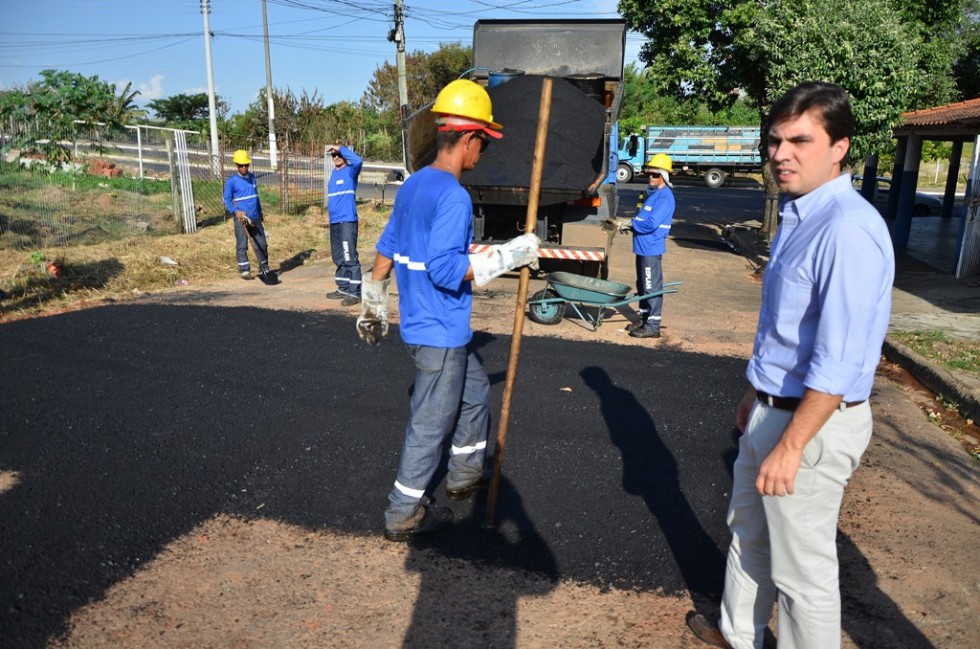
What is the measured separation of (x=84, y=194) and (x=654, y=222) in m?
13.3

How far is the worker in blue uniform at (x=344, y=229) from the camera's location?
876 cm

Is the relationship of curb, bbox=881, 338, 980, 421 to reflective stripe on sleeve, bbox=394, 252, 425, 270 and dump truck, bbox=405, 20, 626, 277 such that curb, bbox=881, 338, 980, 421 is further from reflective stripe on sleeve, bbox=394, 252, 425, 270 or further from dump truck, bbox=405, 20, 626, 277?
reflective stripe on sleeve, bbox=394, 252, 425, 270

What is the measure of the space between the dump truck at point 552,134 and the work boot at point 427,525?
15.6 feet

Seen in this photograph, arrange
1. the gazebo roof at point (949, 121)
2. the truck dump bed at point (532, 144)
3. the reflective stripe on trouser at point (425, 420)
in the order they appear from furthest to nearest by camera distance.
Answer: the gazebo roof at point (949, 121)
the truck dump bed at point (532, 144)
the reflective stripe on trouser at point (425, 420)

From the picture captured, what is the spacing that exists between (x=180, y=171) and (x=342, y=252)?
674cm

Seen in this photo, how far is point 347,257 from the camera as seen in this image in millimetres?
8727

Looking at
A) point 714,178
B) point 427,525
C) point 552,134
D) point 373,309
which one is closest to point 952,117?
point 552,134

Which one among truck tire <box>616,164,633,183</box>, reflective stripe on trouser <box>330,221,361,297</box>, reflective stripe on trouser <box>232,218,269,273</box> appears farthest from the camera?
truck tire <box>616,164,633,183</box>

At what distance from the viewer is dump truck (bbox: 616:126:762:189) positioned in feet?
110

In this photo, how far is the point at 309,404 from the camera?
524 centimetres

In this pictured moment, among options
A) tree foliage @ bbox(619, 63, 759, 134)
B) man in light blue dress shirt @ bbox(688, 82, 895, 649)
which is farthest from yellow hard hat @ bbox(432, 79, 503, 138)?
tree foliage @ bbox(619, 63, 759, 134)

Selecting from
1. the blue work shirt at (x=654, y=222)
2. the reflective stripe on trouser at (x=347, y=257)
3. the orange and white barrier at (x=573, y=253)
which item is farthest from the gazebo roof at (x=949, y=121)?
the reflective stripe on trouser at (x=347, y=257)

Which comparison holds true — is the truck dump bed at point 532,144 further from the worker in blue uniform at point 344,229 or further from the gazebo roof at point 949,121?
the gazebo roof at point 949,121

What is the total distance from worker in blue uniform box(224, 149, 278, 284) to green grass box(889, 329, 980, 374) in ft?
25.3
